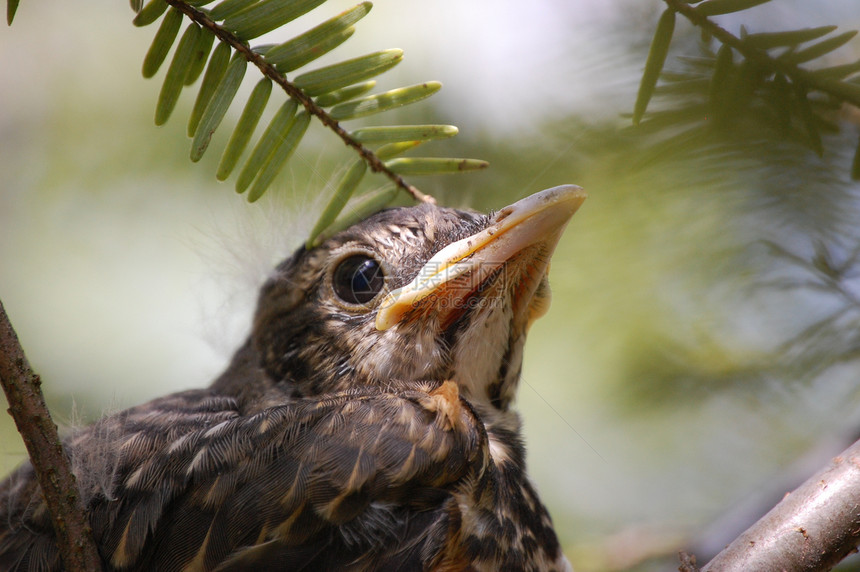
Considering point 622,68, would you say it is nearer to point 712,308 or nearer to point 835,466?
point 712,308

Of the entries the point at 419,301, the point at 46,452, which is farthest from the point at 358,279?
the point at 46,452

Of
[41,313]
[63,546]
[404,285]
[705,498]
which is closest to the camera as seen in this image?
[63,546]

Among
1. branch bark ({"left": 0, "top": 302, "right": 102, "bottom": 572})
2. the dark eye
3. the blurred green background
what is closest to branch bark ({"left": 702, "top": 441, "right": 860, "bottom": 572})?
the blurred green background

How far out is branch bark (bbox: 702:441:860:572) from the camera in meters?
1.29

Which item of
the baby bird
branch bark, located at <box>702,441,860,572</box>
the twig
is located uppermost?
the twig

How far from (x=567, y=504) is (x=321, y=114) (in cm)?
162

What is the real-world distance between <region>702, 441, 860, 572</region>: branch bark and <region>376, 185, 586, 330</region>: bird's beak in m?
0.64

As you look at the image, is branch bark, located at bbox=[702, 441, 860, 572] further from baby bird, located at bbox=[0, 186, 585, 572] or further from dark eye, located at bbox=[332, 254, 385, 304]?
→ dark eye, located at bbox=[332, 254, 385, 304]

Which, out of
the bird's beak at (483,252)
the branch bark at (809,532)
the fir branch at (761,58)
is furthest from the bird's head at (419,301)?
the branch bark at (809,532)

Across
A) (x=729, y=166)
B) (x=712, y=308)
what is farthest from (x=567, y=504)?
(x=729, y=166)

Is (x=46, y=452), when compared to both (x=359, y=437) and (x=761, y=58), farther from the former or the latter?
(x=761, y=58)

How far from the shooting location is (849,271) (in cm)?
148

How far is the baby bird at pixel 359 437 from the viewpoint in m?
1.17

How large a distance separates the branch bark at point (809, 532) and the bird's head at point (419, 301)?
0.61 metres
